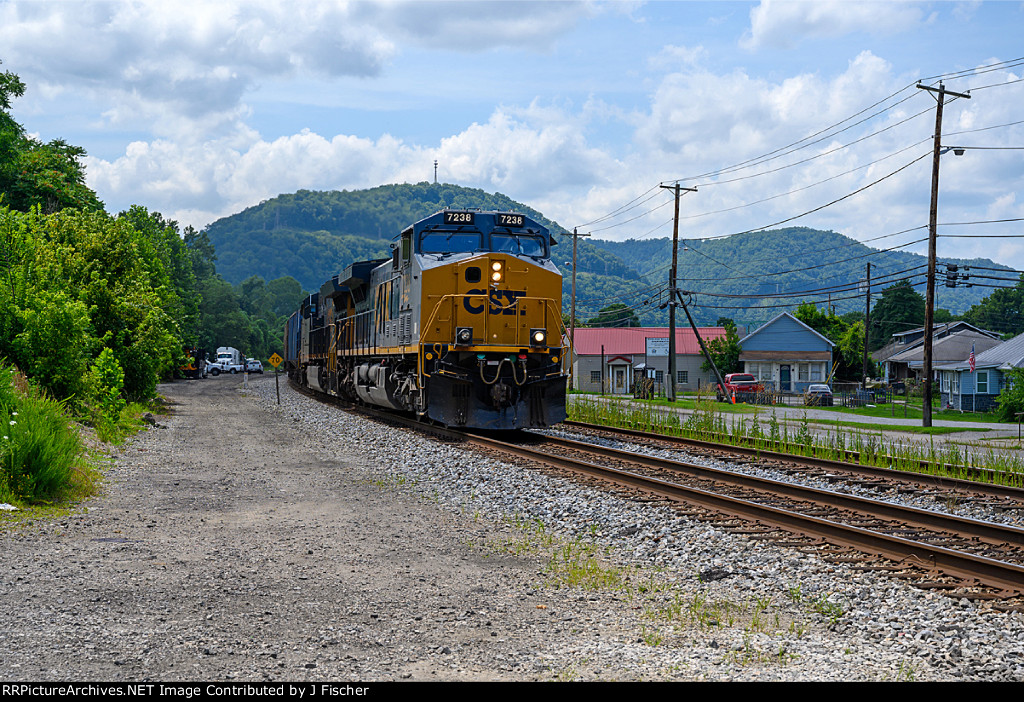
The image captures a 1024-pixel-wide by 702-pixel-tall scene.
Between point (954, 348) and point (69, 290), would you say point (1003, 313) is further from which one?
point (69, 290)

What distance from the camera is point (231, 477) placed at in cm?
1270

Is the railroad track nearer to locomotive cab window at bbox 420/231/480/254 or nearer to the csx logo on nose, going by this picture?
the csx logo on nose

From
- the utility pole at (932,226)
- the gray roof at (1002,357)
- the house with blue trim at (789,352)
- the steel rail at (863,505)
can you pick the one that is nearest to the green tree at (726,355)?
the house with blue trim at (789,352)

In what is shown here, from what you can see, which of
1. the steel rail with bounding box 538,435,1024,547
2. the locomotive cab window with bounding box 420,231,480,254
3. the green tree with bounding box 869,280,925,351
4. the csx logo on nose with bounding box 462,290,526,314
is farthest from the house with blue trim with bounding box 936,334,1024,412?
the green tree with bounding box 869,280,925,351

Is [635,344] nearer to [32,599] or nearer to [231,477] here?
[231,477]

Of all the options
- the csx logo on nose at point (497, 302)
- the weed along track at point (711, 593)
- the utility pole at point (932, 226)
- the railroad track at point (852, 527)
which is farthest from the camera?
the utility pole at point (932, 226)

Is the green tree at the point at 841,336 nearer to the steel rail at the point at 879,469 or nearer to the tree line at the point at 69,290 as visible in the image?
the tree line at the point at 69,290

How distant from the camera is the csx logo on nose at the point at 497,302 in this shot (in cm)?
1714

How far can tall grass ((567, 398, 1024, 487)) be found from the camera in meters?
14.0

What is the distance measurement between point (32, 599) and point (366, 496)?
5330 mm

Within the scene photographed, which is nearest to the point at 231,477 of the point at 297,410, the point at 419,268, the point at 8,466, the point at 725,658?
the point at 8,466

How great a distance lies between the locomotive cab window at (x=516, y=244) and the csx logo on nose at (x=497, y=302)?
1000mm

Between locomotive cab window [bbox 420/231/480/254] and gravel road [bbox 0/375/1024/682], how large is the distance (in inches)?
307

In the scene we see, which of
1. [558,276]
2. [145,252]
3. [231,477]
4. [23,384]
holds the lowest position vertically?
[231,477]
